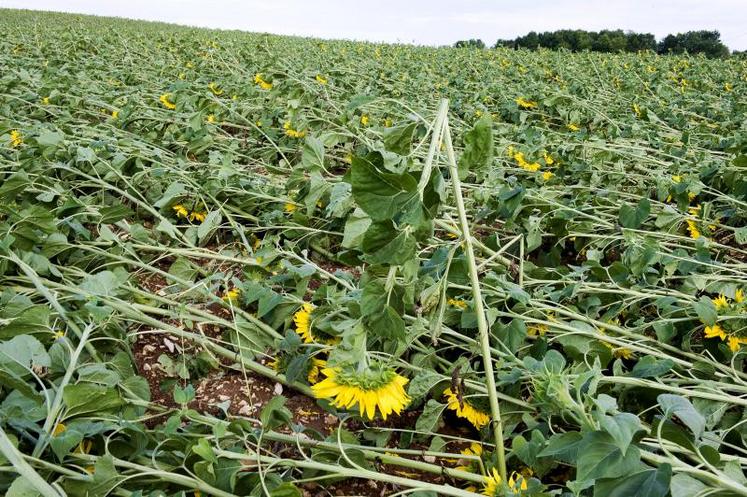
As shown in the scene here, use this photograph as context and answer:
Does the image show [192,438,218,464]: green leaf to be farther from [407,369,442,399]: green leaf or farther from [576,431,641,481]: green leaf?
[576,431,641,481]: green leaf

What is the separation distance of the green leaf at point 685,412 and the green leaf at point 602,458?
13 cm

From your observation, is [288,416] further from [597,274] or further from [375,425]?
[597,274]

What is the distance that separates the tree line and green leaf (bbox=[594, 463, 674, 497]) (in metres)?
20.0

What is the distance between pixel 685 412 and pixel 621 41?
71.9 feet

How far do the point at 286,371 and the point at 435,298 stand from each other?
56cm

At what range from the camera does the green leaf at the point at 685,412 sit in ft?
2.92

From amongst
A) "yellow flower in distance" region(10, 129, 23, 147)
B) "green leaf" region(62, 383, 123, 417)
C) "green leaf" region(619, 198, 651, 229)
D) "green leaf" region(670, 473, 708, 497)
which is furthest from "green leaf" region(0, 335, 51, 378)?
"yellow flower in distance" region(10, 129, 23, 147)

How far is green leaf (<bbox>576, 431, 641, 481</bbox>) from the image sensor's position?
81 centimetres

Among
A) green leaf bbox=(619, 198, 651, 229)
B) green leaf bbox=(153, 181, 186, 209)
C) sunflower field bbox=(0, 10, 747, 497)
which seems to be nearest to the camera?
sunflower field bbox=(0, 10, 747, 497)

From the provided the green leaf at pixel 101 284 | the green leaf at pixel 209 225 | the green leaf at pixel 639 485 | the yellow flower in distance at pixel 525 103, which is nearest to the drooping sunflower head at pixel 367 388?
the green leaf at pixel 639 485

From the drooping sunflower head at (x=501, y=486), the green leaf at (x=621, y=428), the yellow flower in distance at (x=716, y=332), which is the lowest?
the drooping sunflower head at (x=501, y=486)

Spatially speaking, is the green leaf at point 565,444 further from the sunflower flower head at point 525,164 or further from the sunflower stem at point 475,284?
the sunflower flower head at point 525,164

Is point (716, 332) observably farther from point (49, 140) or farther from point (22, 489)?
point (49, 140)

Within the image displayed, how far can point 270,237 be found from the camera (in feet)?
7.49
